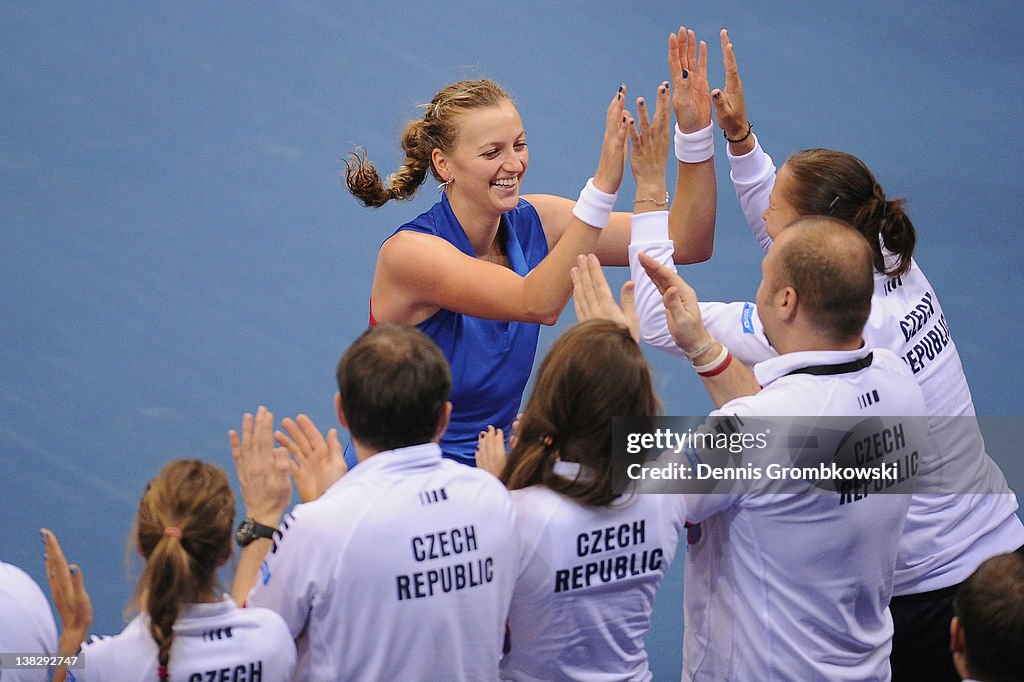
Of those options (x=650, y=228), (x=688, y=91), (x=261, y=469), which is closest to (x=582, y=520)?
(x=261, y=469)

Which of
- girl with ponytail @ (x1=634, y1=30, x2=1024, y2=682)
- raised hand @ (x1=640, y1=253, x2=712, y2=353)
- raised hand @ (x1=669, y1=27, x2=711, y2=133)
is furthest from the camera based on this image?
raised hand @ (x1=669, y1=27, x2=711, y2=133)

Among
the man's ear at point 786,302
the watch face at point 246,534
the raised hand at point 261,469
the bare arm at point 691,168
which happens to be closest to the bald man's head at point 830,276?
the man's ear at point 786,302

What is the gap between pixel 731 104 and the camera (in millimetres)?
3840

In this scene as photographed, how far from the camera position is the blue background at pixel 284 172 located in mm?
5570

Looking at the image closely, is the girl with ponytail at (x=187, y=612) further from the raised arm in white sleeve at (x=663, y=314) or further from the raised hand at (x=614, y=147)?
the raised hand at (x=614, y=147)

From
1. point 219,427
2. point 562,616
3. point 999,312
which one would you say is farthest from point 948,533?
point 999,312

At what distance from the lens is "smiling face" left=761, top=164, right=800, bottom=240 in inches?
133

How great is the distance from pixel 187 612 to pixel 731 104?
87.1 inches

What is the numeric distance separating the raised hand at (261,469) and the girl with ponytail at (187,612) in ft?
0.93

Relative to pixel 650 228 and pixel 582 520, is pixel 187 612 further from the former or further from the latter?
pixel 650 228

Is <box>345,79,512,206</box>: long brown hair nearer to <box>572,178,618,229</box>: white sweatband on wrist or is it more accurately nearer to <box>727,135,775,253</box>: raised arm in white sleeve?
<box>572,178,618,229</box>: white sweatband on wrist

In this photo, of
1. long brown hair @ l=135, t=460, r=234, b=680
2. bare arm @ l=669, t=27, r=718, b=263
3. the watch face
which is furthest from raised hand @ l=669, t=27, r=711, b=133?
long brown hair @ l=135, t=460, r=234, b=680

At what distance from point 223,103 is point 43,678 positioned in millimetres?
5128

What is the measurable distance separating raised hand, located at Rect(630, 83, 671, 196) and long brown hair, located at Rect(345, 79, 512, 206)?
22.0 inches
